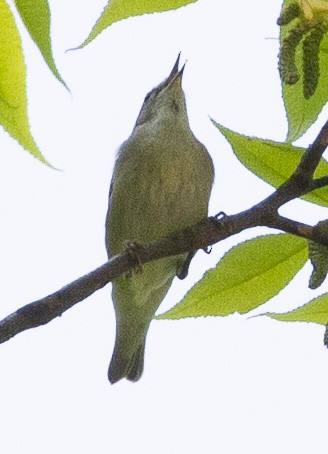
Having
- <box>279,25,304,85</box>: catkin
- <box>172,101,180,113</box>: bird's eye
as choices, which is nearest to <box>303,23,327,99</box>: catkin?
<box>279,25,304,85</box>: catkin

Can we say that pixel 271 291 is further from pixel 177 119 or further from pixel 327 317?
pixel 177 119

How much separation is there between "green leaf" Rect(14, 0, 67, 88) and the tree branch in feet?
1.64

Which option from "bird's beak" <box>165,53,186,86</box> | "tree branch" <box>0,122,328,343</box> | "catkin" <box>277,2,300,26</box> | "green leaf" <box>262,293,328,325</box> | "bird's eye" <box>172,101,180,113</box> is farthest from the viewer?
"bird's beak" <box>165,53,186,86</box>

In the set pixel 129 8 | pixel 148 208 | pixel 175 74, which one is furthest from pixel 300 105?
pixel 175 74

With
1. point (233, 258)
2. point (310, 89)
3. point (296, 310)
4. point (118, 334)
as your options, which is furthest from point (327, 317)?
point (118, 334)

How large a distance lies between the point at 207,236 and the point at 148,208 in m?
2.12

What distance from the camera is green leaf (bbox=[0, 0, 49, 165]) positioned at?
1519 mm

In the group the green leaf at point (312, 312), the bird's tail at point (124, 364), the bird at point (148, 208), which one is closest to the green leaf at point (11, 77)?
the green leaf at point (312, 312)

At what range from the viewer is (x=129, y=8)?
1499 mm

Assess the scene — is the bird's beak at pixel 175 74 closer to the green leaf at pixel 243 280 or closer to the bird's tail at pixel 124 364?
the bird's tail at pixel 124 364

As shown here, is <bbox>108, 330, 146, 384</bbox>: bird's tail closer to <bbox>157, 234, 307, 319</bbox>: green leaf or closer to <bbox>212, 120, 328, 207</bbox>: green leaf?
<bbox>157, 234, 307, 319</bbox>: green leaf

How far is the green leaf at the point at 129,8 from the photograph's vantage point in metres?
1.50

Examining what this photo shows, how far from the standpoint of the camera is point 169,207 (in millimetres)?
3971

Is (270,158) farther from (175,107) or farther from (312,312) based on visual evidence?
(175,107)
